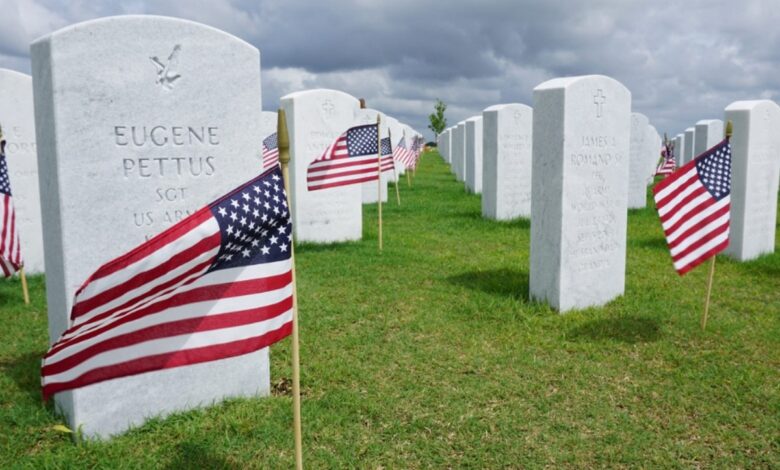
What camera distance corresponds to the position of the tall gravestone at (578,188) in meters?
5.59

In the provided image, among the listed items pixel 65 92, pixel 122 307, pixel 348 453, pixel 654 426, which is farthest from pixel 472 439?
pixel 65 92

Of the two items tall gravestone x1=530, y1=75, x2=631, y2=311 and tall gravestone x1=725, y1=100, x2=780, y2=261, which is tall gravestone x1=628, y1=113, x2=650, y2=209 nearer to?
tall gravestone x1=725, y1=100, x2=780, y2=261

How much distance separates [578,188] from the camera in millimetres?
5711

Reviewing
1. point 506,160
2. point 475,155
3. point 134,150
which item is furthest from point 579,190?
point 475,155

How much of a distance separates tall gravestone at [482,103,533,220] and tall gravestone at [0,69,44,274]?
685 cm

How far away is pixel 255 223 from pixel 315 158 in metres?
6.82

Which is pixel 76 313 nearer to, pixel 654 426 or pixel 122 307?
pixel 122 307

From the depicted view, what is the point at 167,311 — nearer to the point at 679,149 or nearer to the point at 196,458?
the point at 196,458

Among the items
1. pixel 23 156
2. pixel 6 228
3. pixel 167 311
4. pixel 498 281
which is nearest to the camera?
pixel 167 311

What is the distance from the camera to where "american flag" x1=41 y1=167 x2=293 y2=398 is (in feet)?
7.65

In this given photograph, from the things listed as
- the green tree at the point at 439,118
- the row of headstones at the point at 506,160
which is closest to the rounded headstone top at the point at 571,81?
the row of headstones at the point at 506,160

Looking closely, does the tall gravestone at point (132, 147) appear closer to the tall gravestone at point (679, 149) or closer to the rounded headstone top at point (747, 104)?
the rounded headstone top at point (747, 104)

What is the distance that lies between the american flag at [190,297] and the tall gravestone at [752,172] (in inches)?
286

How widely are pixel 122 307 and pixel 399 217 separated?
404 inches
